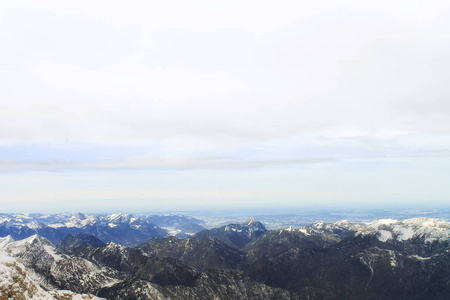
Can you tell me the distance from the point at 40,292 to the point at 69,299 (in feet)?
94.9

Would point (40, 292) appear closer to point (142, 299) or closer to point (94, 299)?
point (94, 299)

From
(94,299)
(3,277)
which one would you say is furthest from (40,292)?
(94,299)

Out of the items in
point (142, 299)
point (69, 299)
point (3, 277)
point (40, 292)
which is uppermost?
point (3, 277)

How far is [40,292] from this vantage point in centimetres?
12650

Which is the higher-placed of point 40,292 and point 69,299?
point 40,292

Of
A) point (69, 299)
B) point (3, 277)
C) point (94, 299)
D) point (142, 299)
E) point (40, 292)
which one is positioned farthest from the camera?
point (142, 299)

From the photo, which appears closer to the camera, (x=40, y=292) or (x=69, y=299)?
(x=40, y=292)

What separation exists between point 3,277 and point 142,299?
4055 inches

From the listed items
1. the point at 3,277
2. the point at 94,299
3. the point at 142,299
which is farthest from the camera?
the point at 142,299

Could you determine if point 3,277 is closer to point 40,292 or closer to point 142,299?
point 40,292

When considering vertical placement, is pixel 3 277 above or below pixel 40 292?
above

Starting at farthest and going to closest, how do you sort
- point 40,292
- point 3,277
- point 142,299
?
1. point 142,299
2. point 40,292
3. point 3,277

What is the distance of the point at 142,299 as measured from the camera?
199625mm

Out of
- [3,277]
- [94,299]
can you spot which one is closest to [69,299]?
[94,299]
